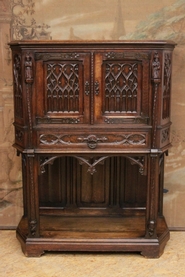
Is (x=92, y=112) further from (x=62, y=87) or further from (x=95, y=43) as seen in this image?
(x=95, y=43)

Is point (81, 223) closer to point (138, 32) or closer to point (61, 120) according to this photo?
point (61, 120)

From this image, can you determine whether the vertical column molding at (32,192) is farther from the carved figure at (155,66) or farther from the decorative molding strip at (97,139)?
the carved figure at (155,66)

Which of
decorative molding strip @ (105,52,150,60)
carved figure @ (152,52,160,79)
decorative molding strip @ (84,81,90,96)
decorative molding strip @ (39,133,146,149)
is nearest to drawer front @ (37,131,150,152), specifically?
decorative molding strip @ (39,133,146,149)

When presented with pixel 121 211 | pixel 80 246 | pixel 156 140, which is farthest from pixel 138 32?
pixel 80 246

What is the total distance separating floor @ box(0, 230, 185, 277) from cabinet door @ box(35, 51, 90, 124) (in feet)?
3.87

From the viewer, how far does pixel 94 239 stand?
367 cm

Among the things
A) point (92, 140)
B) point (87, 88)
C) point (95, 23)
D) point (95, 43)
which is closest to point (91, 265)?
point (92, 140)

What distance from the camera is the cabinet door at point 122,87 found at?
334 cm

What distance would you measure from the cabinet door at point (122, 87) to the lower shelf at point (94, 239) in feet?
3.37

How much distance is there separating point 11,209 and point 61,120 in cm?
130

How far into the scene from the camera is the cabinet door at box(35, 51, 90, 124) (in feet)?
11.0

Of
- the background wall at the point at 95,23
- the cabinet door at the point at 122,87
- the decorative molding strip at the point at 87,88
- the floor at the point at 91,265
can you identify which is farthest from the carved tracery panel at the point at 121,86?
the floor at the point at 91,265

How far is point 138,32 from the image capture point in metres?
3.90

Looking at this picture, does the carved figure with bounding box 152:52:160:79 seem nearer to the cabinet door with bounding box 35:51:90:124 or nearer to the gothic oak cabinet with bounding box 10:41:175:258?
the gothic oak cabinet with bounding box 10:41:175:258
